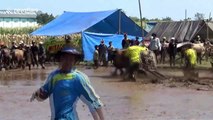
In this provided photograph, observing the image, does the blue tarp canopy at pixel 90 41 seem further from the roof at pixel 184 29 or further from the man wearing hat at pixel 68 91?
the man wearing hat at pixel 68 91

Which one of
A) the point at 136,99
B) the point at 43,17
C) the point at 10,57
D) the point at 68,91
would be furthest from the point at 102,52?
the point at 43,17

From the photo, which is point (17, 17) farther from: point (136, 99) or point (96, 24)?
point (136, 99)

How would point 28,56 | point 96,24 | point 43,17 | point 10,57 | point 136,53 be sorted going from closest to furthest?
point 136,53 < point 10,57 < point 28,56 < point 96,24 < point 43,17

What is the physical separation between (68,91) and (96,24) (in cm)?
2650

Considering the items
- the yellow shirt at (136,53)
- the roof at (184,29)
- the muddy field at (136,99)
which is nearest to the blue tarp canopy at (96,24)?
the roof at (184,29)

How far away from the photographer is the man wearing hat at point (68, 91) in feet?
16.5

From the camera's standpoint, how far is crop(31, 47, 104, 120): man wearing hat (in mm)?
5031

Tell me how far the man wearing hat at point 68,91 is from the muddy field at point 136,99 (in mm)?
5467

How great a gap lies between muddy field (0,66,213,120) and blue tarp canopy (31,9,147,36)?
11.5 meters

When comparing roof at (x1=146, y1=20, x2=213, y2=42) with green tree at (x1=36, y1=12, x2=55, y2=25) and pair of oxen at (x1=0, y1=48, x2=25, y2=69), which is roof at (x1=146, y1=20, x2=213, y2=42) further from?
green tree at (x1=36, y1=12, x2=55, y2=25)

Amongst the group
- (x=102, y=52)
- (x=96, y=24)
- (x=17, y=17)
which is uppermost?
(x=17, y=17)

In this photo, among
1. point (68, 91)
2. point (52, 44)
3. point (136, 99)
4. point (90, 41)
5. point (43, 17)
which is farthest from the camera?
point (43, 17)

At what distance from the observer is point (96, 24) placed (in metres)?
31.5

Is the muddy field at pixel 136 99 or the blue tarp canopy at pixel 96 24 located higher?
the blue tarp canopy at pixel 96 24
